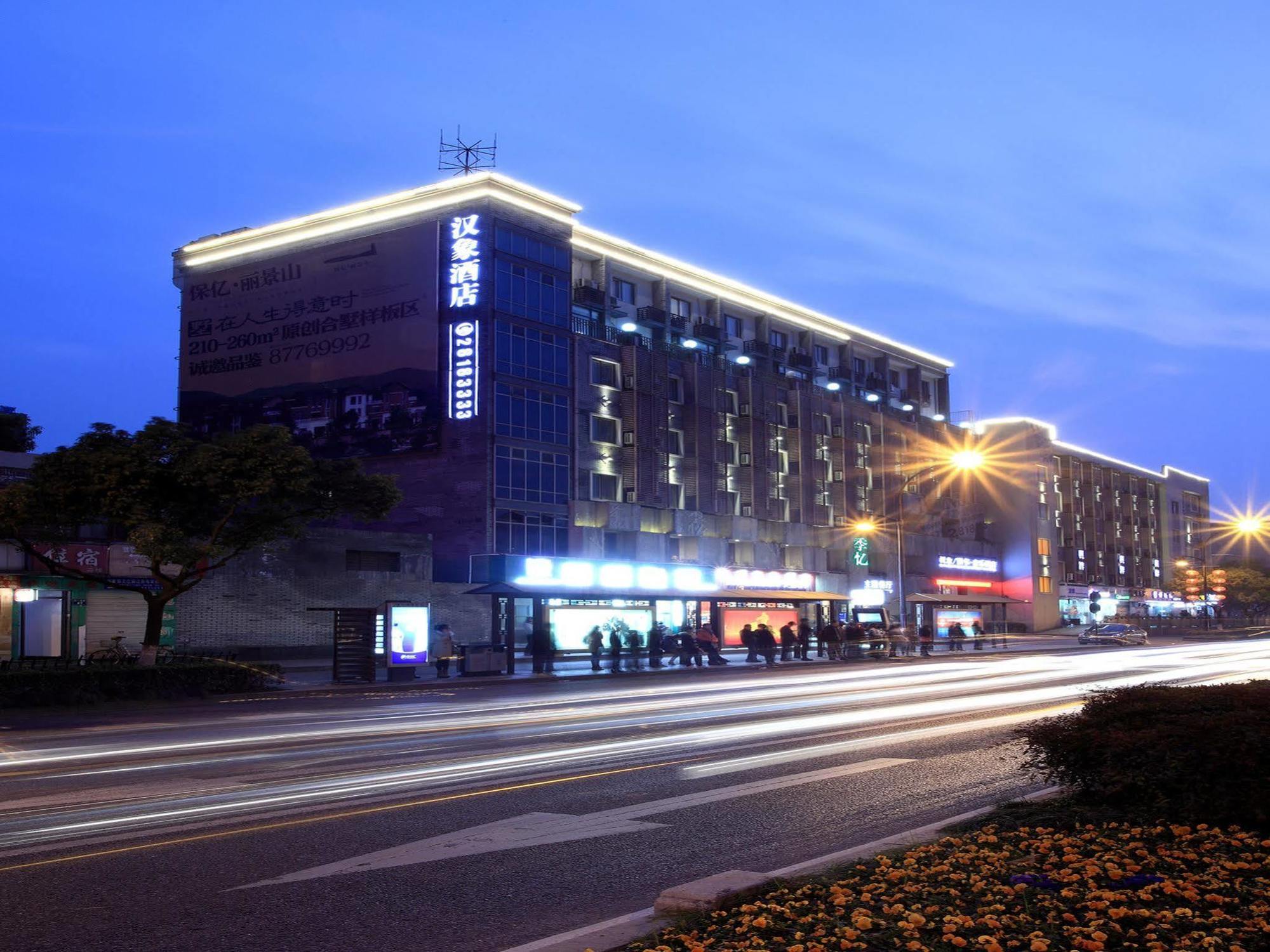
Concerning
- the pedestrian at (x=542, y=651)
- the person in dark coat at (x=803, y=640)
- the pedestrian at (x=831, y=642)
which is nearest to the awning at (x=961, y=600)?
the pedestrian at (x=831, y=642)

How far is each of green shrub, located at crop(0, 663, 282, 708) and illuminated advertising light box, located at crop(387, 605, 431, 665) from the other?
16.7 feet

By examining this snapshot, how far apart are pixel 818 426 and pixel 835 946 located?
76412mm

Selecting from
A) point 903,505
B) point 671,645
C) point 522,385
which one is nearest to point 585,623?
Answer: point 671,645

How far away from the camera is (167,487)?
32938 millimetres

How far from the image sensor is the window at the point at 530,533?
57656 mm

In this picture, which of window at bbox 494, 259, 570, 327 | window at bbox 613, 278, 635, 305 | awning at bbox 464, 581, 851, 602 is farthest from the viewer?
window at bbox 613, 278, 635, 305

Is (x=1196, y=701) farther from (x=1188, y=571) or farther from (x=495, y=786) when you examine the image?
(x=1188, y=571)

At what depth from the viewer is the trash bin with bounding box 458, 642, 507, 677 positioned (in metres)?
38.8

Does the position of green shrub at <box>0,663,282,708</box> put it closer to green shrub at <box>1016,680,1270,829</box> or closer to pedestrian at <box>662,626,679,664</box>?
pedestrian at <box>662,626,679,664</box>

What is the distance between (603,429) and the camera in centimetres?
6494

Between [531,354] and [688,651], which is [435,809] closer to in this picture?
[688,651]

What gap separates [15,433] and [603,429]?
33.3 meters

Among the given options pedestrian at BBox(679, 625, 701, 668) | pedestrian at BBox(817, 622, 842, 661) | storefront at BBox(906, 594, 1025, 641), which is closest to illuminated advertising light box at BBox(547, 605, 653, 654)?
pedestrian at BBox(679, 625, 701, 668)

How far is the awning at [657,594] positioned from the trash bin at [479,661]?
1.84 meters
